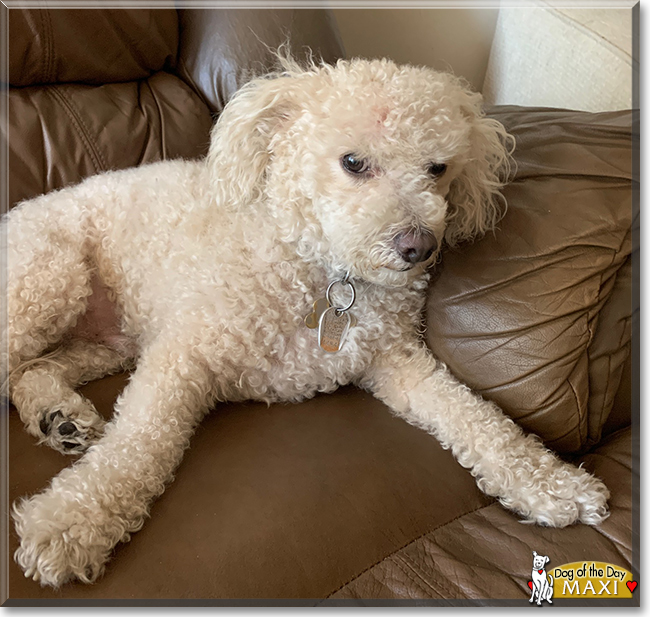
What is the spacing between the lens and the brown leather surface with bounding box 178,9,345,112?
147cm

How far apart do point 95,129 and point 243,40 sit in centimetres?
48

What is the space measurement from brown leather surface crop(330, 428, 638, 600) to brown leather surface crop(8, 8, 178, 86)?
1412 mm

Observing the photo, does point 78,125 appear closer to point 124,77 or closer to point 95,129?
point 95,129

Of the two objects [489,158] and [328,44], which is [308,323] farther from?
[328,44]

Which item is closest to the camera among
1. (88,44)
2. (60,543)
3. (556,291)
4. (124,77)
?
(60,543)

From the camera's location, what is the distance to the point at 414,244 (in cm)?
91

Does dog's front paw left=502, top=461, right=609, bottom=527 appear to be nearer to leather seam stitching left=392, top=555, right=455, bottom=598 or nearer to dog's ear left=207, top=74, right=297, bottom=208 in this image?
leather seam stitching left=392, top=555, right=455, bottom=598

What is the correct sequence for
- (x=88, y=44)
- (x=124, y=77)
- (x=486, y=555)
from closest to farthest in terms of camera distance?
(x=486, y=555) < (x=88, y=44) < (x=124, y=77)

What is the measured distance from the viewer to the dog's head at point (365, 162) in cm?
94

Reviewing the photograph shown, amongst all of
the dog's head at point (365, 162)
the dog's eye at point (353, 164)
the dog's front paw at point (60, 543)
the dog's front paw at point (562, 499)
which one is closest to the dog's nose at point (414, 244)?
the dog's head at point (365, 162)

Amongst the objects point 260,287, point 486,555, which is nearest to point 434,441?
point 486,555

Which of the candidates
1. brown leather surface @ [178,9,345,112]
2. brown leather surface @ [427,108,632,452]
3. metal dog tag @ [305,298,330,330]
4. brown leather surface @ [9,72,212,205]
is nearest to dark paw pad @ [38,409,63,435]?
metal dog tag @ [305,298,330,330]

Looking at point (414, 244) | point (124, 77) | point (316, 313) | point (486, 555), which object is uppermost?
point (124, 77)

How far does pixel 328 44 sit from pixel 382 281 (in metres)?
0.86
